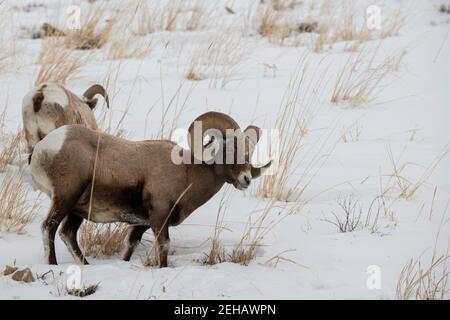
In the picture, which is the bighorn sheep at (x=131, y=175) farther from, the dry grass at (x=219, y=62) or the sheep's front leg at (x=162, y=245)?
the dry grass at (x=219, y=62)

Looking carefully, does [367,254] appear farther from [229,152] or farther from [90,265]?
[90,265]

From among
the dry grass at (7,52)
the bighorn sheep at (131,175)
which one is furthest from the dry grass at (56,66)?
the bighorn sheep at (131,175)

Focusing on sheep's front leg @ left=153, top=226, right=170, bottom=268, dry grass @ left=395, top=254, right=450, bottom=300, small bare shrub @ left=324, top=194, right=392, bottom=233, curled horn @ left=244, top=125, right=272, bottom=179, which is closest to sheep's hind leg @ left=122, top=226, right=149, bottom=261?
sheep's front leg @ left=153, top=226, right=170, bottom=268

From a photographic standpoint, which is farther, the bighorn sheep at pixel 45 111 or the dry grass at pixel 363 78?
the dry grass at pixel 363 78

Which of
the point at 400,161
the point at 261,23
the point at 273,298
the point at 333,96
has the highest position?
the point at 261,23

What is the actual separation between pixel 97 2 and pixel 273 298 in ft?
30.7

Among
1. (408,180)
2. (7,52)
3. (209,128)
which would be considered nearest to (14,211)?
(209,128)

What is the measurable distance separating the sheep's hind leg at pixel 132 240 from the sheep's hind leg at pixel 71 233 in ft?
1.10

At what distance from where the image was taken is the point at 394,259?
5422 millimetres

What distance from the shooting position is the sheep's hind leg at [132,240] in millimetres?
5672

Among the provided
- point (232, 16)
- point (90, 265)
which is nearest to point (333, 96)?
point (232, 16)

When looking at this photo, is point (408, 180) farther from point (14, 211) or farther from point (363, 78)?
Answer: point (14, 211)

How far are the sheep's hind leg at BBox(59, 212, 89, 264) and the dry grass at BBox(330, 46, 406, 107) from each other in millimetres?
4366

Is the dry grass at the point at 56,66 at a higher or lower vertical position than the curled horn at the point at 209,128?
higher
